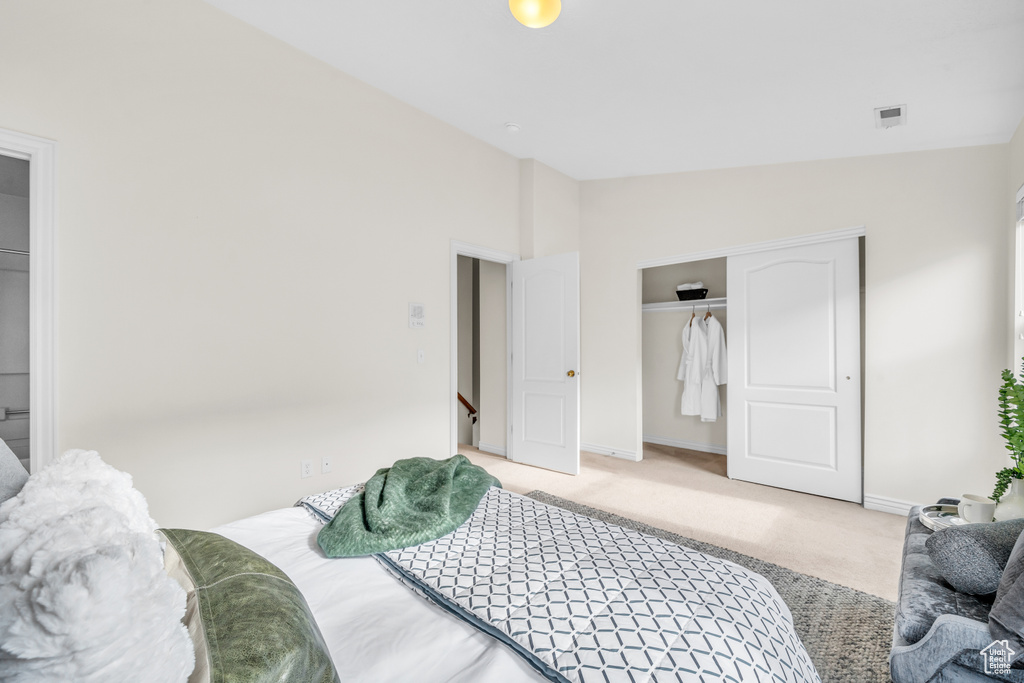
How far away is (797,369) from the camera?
3.48 meters

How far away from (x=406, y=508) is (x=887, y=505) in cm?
336

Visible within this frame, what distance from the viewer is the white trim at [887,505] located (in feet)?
10.0

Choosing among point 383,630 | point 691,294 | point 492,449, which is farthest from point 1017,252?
point 492,449

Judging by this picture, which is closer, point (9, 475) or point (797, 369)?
point (9, 475)

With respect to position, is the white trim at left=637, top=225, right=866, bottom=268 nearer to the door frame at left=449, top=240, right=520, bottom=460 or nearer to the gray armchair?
the door frame at left=449, top=240, right=520, bottom=460

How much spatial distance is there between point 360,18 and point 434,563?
2663mm

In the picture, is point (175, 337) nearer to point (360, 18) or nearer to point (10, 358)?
point (10, 358)

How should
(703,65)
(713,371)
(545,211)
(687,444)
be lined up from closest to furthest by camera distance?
(703,65) → (545,211) → (713,371) → (687,444)

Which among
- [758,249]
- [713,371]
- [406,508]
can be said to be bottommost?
[406,508]

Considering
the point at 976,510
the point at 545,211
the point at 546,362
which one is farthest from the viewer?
the point at 545,211

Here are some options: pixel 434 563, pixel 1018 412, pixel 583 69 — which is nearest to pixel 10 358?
pixel 434 563

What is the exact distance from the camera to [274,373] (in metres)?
2.65

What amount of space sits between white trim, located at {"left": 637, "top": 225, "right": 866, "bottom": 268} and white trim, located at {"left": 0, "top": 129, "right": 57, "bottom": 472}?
4001mm

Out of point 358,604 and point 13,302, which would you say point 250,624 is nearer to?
point 358,604
